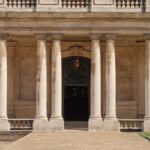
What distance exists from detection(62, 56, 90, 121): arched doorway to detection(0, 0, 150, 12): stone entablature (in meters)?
4.77

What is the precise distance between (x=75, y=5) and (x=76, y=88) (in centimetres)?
646

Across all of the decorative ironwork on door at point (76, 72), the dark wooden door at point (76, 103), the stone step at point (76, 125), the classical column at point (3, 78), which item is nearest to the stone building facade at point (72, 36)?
the classical column at point (3, 78)

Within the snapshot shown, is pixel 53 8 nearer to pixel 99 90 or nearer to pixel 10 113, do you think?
pixel 99 90

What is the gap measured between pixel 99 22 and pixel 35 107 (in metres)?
7.62

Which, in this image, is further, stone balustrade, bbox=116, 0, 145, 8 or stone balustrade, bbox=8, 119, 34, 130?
stone balustrade, bbox=116, 0, 145, 8

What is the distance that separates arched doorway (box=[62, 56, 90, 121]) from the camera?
125 ft

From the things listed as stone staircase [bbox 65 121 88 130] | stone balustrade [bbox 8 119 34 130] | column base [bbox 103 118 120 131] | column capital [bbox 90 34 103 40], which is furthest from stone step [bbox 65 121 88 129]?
column capital [bbox 90 34 103 40]

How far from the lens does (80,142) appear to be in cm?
2594

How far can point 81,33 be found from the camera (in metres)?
33.9

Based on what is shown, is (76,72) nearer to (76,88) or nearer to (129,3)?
(76,88)

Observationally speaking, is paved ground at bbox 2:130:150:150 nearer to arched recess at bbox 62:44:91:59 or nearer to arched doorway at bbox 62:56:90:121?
arched doorway at bbox 62:56:90:121

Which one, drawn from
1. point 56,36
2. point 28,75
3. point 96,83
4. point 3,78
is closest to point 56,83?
point 96,83

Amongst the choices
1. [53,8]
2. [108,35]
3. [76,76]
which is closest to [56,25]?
[53,8]

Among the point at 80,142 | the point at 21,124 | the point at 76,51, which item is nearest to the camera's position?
the point at 80,142
